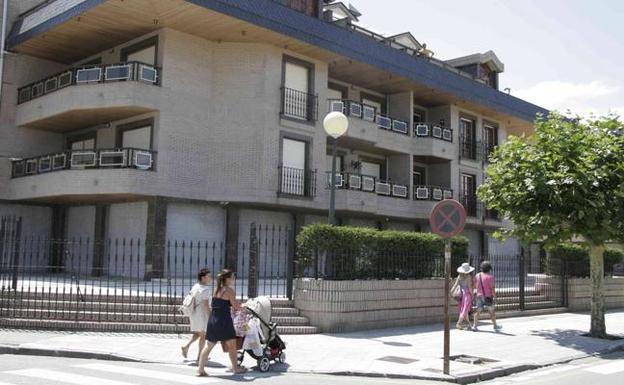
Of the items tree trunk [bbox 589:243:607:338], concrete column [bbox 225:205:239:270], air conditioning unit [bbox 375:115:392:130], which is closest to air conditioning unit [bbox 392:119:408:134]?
air conditioning unit [bbox 375:115:392:130]

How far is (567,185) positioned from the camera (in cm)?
1362

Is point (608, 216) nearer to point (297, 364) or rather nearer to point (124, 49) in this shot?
point (297, 364)

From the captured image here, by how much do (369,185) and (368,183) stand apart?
11 cm

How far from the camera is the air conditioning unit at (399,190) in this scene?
2786 cm

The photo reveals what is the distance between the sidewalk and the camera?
32.1ft

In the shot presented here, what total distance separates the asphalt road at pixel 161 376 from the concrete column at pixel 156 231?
10.7 meters

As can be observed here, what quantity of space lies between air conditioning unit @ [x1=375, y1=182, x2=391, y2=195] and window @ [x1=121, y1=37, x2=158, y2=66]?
10.6m

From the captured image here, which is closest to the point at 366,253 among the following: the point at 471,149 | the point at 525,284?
the point at 525,284

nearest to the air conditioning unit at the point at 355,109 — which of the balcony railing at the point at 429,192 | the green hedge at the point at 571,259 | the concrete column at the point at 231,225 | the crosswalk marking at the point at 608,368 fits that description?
the balcony railing at the point at 429,192

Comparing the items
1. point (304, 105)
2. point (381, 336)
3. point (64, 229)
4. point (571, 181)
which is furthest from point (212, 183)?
point (571, 181)

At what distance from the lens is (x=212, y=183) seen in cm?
2247

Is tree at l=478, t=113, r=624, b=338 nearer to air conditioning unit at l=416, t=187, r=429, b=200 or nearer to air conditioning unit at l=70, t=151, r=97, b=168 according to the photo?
air conditioning unit at l=416, t=187, r=429, b=200

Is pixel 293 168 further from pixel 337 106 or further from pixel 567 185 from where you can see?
pixel 567 185

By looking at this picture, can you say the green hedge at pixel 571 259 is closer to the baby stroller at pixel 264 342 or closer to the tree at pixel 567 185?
the tree at pixel 567 185
